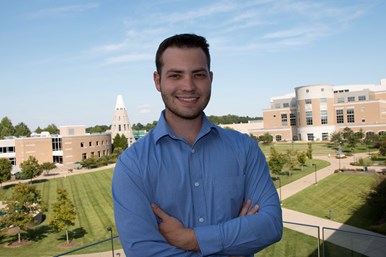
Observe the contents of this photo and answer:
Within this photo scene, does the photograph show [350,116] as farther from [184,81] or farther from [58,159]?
[184,81]

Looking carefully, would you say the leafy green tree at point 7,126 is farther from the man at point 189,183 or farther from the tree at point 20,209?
the man at point 189,183

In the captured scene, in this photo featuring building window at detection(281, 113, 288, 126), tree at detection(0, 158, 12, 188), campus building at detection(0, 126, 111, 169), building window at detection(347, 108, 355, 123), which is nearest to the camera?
tree at detection(0, 158, 12, 188)

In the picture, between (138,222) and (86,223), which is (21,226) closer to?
(86,223)

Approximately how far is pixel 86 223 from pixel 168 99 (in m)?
25.5

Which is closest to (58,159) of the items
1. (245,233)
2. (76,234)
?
(76,234)

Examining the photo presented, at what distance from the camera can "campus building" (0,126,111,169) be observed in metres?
62.0

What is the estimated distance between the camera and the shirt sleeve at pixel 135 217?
2.78 meters

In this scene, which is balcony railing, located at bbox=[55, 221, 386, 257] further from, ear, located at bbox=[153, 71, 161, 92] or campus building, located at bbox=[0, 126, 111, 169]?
campus building, located at bbox=[0, 126, 111, 169]

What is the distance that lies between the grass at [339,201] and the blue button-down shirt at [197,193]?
21.2 meters

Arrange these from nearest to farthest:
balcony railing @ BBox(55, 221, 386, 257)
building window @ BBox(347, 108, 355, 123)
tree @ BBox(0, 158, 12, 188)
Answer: balcony railing @ BBox(55, 221, 386, 257)
tree @ BBox(0, 158, 12, 188)
building window @ BBox(347, 108, 355, 123)

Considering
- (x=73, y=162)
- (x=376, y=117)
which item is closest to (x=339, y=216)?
(x=73, y=162)

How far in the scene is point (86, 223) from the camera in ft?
86.3

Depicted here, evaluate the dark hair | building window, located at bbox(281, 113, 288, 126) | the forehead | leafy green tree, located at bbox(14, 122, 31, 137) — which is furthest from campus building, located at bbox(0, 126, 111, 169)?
the forehead

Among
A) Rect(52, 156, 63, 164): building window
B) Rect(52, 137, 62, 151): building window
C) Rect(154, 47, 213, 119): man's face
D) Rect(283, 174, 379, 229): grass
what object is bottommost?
Rect(283, 174, 379, 229): grass
